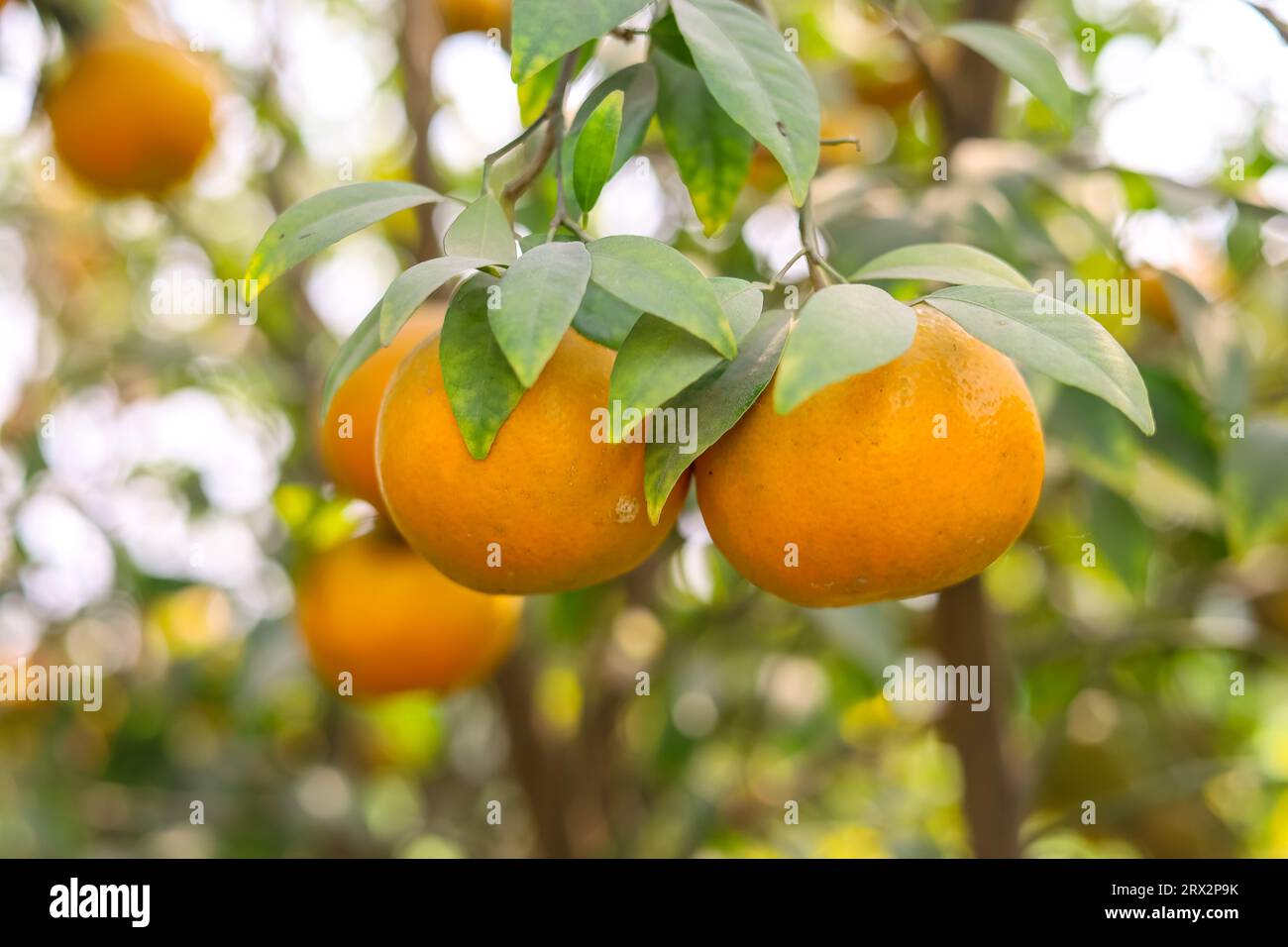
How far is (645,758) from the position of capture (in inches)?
70.2

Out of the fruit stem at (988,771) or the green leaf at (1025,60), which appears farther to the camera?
the fruit stem at (988,771)

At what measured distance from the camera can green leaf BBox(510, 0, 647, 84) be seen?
1.46ft

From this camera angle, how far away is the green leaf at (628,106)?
62cm

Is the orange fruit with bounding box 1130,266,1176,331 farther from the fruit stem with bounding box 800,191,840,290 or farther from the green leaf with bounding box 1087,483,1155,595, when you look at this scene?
the fruit stem with bounding box 800,191,840,290

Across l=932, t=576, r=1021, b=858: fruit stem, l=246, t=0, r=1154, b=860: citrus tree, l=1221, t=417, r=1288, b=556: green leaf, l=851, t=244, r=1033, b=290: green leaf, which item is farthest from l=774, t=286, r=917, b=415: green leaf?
l=932, t=576, r=1021, b=858: fruit stem

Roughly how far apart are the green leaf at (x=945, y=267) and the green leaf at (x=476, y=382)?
19cm

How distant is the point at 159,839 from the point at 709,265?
3.31 ft

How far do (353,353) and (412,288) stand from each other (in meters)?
0.10

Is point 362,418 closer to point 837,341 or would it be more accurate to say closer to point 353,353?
point 353,353

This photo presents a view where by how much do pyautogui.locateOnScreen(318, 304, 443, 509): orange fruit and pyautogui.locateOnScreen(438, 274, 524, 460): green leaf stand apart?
206 mm

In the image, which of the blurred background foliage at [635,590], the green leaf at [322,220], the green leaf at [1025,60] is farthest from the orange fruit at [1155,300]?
the green leaf at [322,220]

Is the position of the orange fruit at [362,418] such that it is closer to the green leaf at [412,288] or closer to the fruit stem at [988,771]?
the green leaf at [412,288]

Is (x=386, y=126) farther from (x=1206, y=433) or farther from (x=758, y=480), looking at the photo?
(x=758, y=480)
